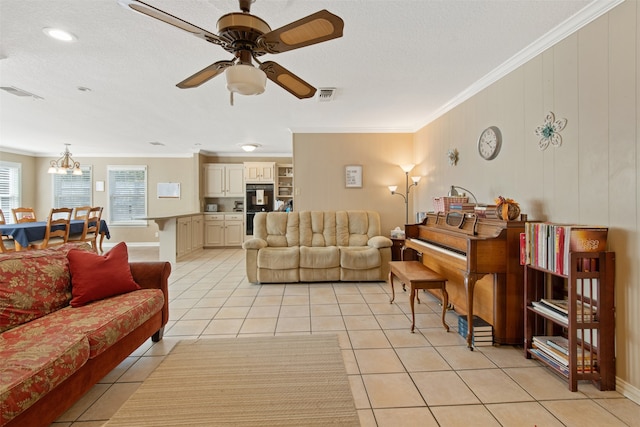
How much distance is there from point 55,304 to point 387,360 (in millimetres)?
2294

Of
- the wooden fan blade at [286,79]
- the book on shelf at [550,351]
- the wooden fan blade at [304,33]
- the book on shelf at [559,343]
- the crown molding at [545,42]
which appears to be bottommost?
the book on shelf at [550,351]

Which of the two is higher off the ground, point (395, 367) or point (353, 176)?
point (353, 176)

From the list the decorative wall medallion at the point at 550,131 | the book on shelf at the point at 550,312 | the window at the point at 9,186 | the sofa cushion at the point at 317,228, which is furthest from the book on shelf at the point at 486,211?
the window at the point at 9,186

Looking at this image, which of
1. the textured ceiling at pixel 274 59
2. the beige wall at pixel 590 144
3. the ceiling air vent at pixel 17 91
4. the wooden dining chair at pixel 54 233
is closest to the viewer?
the beige wall at pixel 590 144

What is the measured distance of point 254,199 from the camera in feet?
23.5

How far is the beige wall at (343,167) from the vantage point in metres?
4.97

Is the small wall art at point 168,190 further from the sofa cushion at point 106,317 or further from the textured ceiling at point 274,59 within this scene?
the sofa cushion at point 106,317

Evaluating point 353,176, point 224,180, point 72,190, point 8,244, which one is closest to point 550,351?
point 353,176

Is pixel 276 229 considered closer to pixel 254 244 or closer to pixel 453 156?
pixel 254 244

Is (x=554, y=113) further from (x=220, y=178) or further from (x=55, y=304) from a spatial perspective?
(x=220, y=178)

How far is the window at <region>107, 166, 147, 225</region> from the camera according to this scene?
7441mm

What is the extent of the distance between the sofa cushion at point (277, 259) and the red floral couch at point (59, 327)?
Answer: 1.67m

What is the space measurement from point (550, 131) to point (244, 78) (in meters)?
2.26

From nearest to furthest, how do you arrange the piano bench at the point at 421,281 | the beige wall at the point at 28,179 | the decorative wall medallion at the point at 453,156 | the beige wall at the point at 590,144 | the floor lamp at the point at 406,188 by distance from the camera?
the beige wall at the point at 590,144, the piano bench at the point at 421,281, the decorative wall medallion at the point at 453,156, the floor lamp at the point at 406,188, the beige wall at the point at 28,179
